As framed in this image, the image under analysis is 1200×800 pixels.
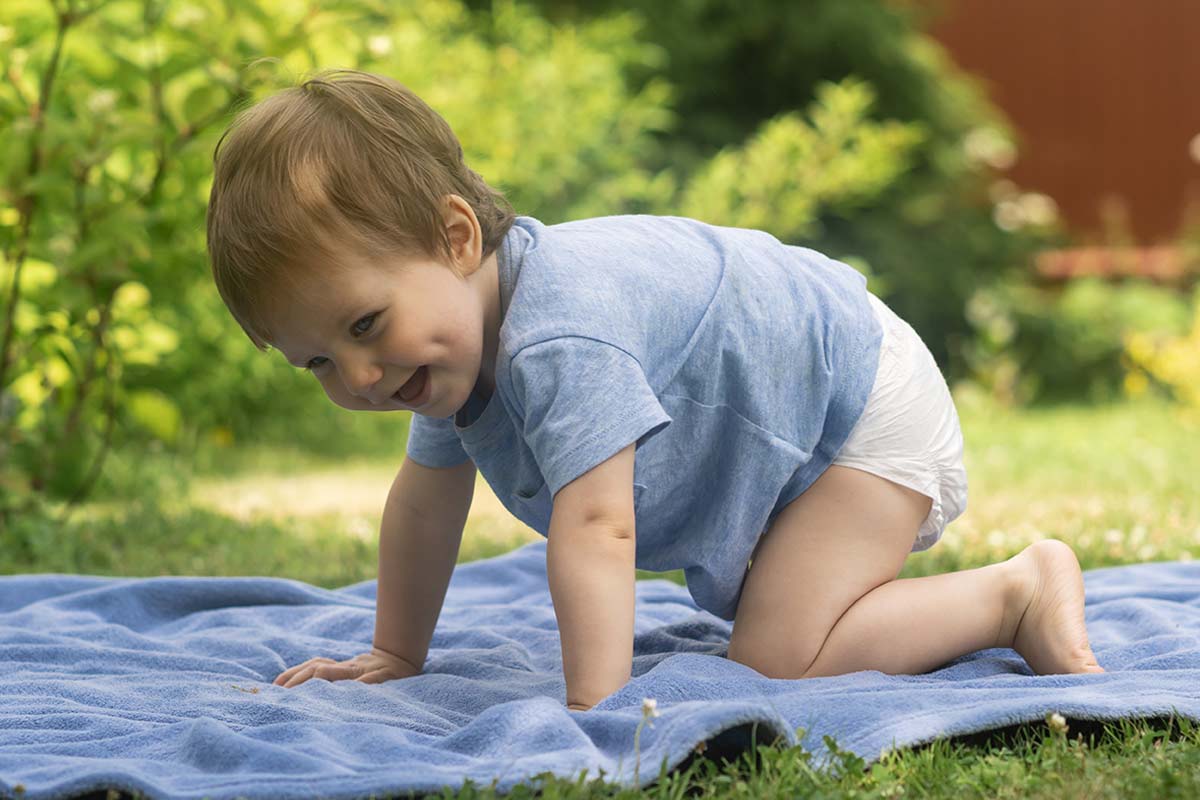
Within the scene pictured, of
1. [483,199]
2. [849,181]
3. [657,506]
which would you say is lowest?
[657,506]

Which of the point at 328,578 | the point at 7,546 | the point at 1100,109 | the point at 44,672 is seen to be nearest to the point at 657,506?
the point at 44,672

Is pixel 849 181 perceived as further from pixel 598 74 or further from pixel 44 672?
pixel 44 672

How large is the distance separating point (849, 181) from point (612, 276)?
187 inches

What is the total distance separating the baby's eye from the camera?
191 centimetres

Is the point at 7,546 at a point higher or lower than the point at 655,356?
lower

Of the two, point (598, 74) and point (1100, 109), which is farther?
point (1100, 109)

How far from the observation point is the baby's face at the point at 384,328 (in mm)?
1890

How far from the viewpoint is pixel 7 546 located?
11.1ft

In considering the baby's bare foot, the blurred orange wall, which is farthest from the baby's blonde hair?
the blurred orange wall

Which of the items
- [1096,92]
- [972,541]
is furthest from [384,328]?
[1096,92]

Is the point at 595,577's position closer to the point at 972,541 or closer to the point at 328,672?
the point at 328,672

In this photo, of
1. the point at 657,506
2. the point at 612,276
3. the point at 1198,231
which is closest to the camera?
the point at 612,276

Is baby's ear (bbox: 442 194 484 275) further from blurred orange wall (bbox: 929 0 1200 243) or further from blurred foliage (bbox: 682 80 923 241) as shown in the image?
blurred orange wall (bbox: 929 0 1200 243)

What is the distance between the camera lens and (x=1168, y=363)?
613 centimetres
